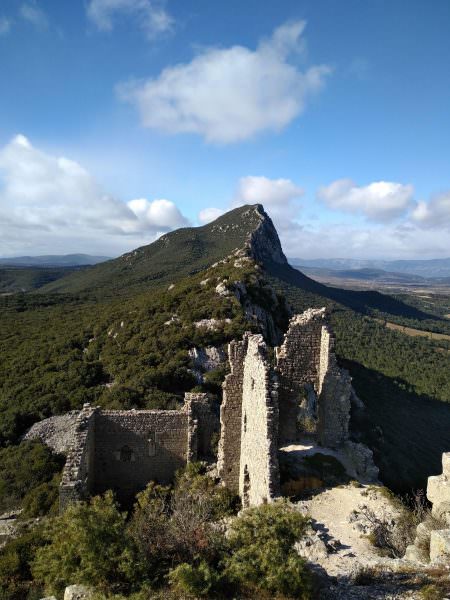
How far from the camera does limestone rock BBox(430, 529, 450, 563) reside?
6.97m

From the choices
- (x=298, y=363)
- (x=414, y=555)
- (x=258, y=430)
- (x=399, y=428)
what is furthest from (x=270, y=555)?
(x=399, y=428)

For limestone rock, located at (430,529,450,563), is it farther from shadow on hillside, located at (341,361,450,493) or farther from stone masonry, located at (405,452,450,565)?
shadow on hillside, located at (341,361,450,493)

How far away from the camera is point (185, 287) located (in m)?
44.1

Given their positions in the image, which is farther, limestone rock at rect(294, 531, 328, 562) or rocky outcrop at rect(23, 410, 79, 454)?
rocky outcrop at rect(23, 410, 79, 454)

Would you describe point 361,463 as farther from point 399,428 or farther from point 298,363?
point 399,428

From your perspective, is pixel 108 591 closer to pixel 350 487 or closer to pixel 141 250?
pixel 350 487

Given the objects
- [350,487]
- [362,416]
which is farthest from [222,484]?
[362,416]

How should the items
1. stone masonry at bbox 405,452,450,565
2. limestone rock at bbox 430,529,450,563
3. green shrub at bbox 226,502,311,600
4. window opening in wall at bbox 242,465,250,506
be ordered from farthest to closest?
1. window opening in wall at bbox 242,465,250,506
2. stone masonry at bbox 405,452,450,565
3. limestone rock at bbox 430,529,450,563
4. green shrub at bbox 226,502,311,600

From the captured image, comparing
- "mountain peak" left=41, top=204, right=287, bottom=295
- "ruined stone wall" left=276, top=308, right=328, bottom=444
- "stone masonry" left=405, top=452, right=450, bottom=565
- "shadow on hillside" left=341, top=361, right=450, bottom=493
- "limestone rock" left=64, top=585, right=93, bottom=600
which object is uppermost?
"mountain peak" left=41, top=204, right=287, bottom=295

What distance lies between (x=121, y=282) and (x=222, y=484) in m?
64.0

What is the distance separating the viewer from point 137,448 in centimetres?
1492

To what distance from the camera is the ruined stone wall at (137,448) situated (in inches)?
583

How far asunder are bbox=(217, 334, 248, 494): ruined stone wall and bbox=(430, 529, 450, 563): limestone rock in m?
6.53

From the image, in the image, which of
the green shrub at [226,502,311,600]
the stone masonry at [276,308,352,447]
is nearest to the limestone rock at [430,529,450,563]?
the green shrub at [226,502,311,600]
